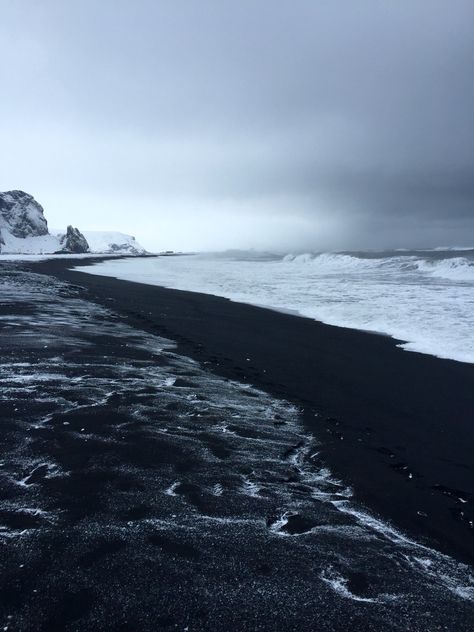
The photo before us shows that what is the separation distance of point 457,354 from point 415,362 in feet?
5.04

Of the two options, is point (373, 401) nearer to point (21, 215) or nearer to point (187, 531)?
point (187, 531)

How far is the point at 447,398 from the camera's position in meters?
7.00

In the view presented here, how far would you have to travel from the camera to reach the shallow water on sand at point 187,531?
2.36 metres

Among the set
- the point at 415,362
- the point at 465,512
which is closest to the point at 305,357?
the point at 415,362

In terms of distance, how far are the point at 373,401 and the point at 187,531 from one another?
462cm

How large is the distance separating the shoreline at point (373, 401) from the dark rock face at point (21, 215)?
443 ft

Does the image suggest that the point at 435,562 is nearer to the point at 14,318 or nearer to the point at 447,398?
the point at 447,398

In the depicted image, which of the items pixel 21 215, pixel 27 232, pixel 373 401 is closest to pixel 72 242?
pixel 27 232

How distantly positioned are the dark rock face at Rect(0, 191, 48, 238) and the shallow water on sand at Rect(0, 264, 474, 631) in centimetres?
13972

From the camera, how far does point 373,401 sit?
22.1ft

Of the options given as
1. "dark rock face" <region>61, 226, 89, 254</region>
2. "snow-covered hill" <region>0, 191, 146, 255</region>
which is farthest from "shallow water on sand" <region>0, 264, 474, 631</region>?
"dark rock face" <region>61, 226, 89, 254</region>

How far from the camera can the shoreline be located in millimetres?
3916

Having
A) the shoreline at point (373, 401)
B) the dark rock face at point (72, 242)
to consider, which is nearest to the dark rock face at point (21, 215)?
the dark rock face at point (72, 242)

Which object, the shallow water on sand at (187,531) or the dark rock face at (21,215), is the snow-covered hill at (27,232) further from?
the shallow water on sand at (187,531)
